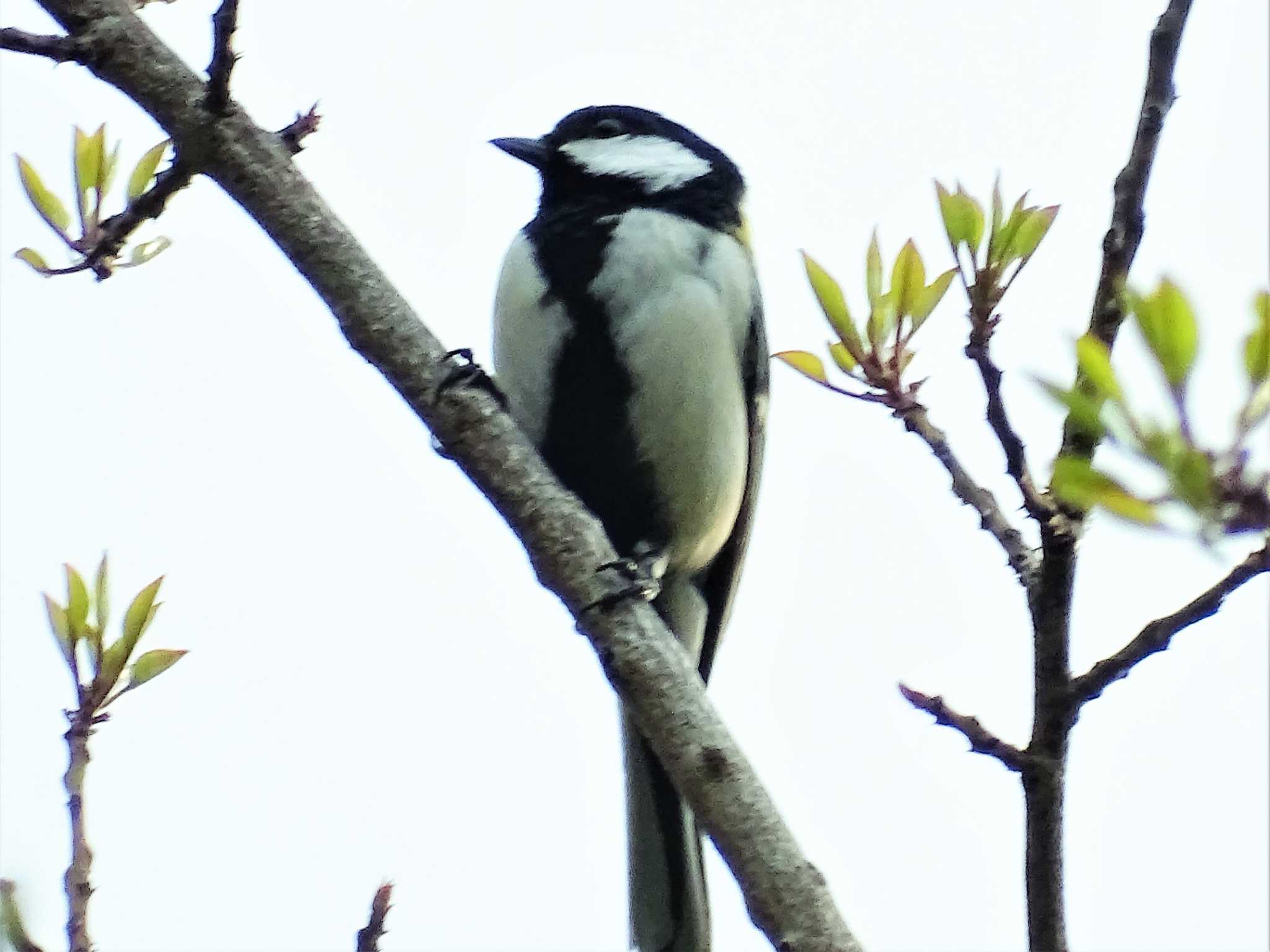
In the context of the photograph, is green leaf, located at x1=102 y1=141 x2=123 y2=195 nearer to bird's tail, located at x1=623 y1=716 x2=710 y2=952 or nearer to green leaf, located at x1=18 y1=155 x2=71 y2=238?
green leaf, located at x1=18 y1=155 x2=71 y2=238

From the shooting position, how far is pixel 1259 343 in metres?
0.84

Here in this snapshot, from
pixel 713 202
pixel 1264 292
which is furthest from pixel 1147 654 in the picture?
pixel 713 202

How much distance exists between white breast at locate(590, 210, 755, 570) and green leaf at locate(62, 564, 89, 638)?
1120 mm

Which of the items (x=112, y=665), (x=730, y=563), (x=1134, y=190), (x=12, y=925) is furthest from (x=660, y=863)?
(x=1134, y=190)

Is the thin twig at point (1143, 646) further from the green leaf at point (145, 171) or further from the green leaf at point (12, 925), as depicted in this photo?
the green leaf at point (145, 171)

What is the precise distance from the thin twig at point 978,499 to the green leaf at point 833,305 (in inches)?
3.4

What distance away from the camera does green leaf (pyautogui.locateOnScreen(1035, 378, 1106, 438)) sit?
803mm

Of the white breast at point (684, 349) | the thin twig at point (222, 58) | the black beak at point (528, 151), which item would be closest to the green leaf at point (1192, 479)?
the thin twig at point (222, 58)

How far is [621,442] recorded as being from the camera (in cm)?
250

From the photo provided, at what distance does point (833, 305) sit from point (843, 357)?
60 millimetres

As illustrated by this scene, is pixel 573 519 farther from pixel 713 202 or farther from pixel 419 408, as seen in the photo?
pixel 713 202

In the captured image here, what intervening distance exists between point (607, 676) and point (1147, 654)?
0.64 m

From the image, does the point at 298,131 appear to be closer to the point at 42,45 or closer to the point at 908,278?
the point at 42,45

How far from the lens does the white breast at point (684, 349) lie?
95.3 inches
